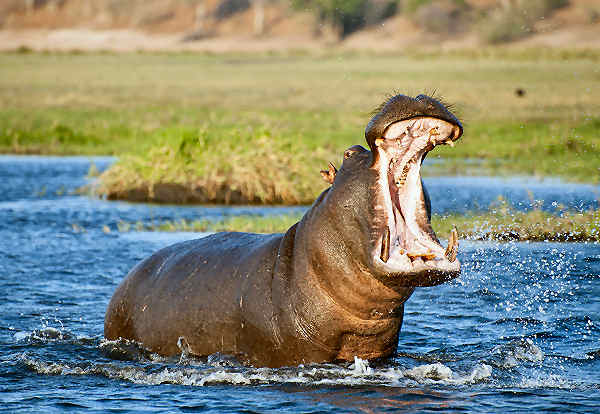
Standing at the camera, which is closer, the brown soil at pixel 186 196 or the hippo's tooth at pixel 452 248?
the hippo's tooth at pixel 452 248

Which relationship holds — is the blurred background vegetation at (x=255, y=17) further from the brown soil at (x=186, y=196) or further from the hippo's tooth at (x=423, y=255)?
the hippo's tooth at (x=423, y=255)

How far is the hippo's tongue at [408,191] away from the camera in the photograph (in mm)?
5070

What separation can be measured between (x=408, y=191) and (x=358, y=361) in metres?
1.07

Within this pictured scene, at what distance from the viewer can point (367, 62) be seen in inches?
2096

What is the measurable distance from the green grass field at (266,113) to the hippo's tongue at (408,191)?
0.46 meters

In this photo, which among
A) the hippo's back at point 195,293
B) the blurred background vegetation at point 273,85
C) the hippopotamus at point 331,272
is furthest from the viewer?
the blurred background vegetation at point 273,85

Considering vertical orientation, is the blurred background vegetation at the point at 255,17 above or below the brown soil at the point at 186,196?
above

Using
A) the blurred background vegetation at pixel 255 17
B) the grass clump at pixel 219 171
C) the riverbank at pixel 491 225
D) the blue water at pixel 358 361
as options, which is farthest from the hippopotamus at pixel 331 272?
the blurred background vegetation at pixel 255 17

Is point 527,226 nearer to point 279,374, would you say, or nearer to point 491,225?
point 491,225

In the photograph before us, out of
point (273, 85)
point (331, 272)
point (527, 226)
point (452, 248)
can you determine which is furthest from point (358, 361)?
point (273, 85)

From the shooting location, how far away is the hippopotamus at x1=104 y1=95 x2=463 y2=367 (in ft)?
16.8

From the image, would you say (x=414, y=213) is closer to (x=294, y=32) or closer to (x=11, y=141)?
(x=11, y=141)

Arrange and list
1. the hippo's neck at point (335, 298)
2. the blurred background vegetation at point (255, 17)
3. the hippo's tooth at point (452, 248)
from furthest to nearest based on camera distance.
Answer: the blurred background vegetation at point (255, 17) → the hippo's neck at point (335, 298) → the hippo's tooth at point (452, 248)

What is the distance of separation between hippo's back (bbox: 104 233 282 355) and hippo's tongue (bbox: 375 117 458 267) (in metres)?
1.00
